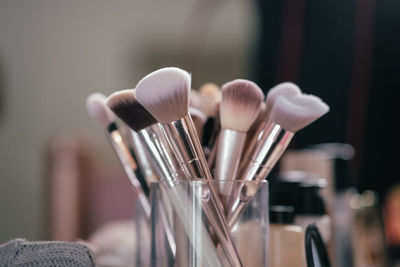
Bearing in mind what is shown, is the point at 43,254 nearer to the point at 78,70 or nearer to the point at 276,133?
the point at 276,133

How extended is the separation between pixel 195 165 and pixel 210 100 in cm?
8

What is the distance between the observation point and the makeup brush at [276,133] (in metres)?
0.27

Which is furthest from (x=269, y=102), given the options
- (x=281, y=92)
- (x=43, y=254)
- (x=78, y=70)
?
(x=78, y=70)

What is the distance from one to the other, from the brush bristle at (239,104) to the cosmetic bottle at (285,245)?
0.25 feet

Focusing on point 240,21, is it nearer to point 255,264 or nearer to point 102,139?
point 102,139

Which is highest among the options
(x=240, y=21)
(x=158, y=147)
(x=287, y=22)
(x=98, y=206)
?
(x=240, y=21)

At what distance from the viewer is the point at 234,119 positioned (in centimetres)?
28

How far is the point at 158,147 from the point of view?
0.28m

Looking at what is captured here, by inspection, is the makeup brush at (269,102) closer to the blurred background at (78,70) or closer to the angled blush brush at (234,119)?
the angled blush brush at (234,119)

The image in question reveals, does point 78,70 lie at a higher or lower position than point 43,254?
higher

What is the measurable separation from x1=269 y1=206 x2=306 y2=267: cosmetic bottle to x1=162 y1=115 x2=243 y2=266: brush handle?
68 millimetres

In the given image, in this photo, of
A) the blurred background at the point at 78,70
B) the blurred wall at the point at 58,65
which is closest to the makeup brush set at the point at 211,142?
the blurred background at the point at 78,70

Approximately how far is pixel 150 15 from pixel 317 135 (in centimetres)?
111

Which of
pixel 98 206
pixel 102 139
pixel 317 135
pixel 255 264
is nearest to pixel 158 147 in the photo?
pixel 255 264
